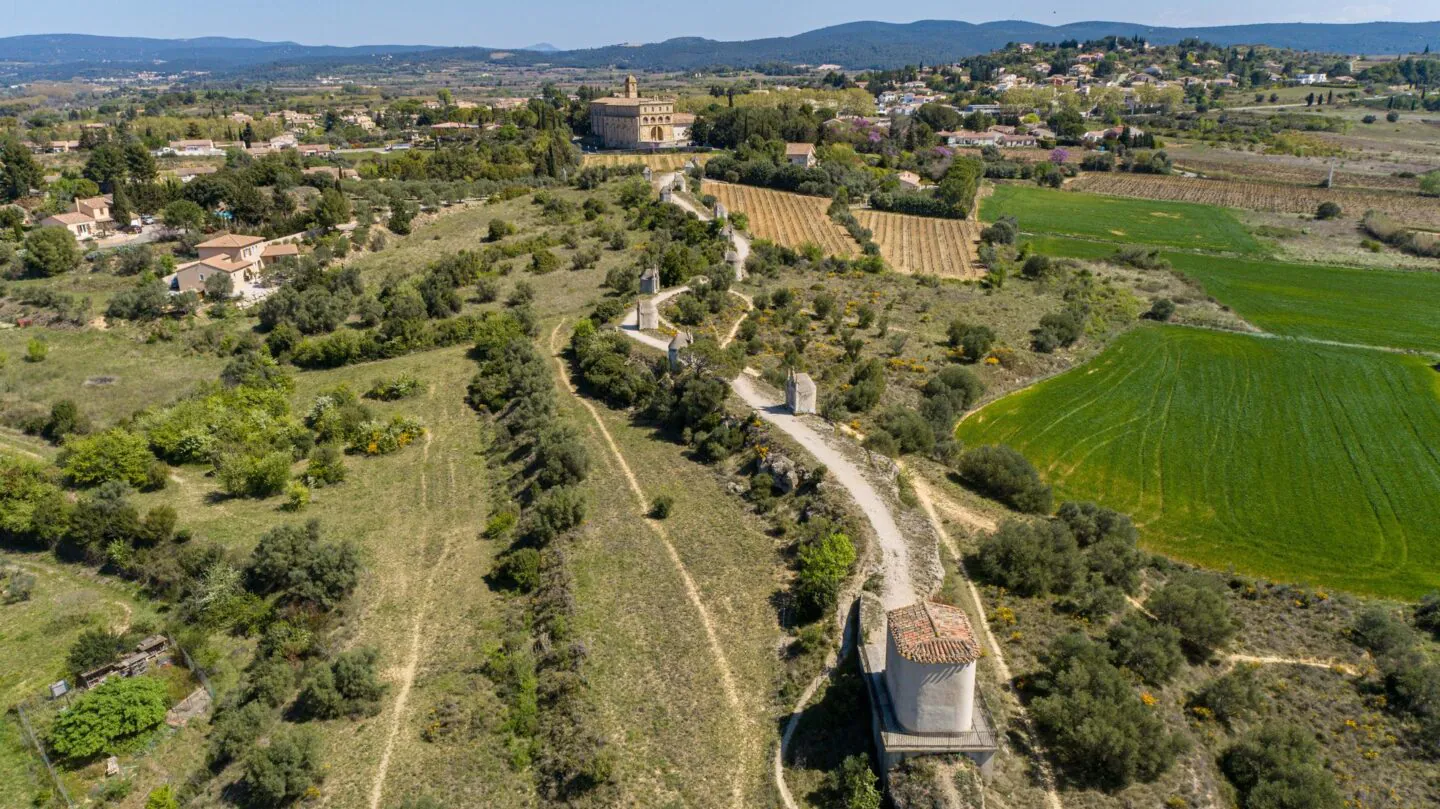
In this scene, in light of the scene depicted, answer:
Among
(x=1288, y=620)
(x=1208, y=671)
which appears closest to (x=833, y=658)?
(x=1208, y=671)

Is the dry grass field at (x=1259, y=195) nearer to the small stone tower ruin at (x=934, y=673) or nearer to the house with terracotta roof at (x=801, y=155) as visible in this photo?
the house with terracotta roof at (x=801, y=155)

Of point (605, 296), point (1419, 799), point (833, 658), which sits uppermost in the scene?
point (605, 296)

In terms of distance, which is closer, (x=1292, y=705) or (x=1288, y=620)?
(x=1292, y=705)

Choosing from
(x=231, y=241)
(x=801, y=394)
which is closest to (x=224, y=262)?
(x=231, y=241)

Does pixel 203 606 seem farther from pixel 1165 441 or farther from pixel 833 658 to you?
pixel 1165 441

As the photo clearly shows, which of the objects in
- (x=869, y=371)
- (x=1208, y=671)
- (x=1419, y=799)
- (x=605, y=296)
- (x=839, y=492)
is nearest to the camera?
(x=1419, y=799)

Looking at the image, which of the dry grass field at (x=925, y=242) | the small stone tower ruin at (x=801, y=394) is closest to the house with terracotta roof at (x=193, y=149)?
the dry grass field at (x=925, y=242)

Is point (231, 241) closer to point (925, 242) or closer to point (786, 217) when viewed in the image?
point (786, 217)
